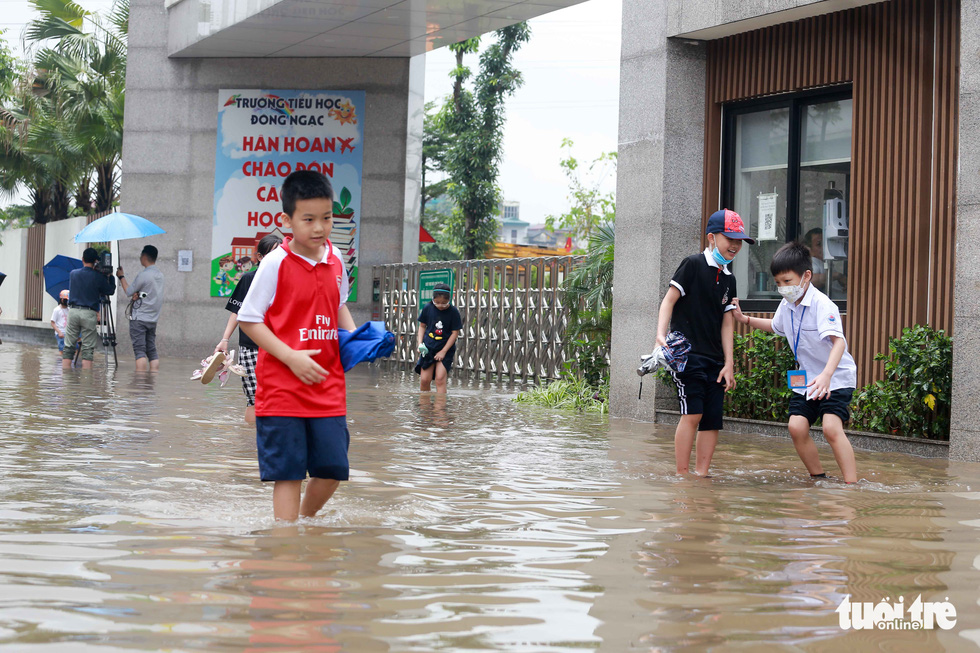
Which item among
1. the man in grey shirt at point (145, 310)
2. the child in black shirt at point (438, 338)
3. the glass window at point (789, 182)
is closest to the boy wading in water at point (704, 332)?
the glass window at point (789, 182)

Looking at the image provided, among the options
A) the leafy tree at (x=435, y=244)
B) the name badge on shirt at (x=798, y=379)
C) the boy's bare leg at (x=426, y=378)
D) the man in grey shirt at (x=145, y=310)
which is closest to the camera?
the name badge on shirt at (x=798, y=379)

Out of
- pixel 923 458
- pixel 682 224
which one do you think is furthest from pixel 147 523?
pixel 682 224

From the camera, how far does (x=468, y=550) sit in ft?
14.7

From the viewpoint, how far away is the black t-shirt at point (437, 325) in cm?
1506

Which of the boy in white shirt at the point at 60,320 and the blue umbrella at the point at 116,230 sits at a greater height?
the blue umbrella at the point at 116,230

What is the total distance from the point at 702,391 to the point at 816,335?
0.79 m

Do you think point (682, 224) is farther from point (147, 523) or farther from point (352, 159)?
point (352, 159)

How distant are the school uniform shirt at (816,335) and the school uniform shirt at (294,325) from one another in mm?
3460

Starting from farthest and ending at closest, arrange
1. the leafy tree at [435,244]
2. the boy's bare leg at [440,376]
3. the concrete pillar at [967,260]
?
1. the leafy tree at [435,244]
2. the boy's bare leg at [440,376]
3. the concrete pillar at [967,260]

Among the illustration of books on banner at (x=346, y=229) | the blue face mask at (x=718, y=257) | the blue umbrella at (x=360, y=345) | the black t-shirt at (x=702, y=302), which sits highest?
the illustration of books on banner at (x=346, y=229)

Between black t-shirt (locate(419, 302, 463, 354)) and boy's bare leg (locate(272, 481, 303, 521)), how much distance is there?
10.2 metres

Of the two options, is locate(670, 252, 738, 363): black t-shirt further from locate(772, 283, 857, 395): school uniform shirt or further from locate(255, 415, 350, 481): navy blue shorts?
locate(255, 415, 350, 481): navy blue shorts

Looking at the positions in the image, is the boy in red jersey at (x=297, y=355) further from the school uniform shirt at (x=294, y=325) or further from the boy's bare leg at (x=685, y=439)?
the boy's bare leg at (x=685, y=439)

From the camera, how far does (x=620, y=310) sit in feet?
39.9
